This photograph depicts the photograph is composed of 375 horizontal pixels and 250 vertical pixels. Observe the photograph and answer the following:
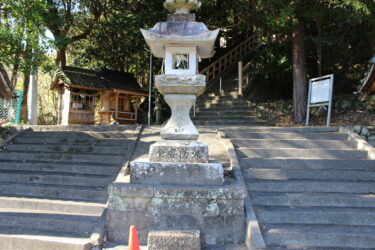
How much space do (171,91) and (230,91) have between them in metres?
10.6

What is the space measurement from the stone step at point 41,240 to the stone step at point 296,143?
13.6ft

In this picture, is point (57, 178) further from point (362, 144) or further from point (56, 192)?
point (362, 144)

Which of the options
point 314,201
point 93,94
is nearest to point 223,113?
point 93,94

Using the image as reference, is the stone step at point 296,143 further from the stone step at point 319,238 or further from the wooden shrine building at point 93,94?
the wooden shrine building at point 93,94

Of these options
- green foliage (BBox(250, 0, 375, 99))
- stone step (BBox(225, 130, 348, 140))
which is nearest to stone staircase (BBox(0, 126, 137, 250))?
stone step (BBox(225, 130, 348, 140))

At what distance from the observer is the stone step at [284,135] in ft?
24.5

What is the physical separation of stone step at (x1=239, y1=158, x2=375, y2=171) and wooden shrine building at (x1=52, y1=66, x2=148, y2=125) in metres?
10.0

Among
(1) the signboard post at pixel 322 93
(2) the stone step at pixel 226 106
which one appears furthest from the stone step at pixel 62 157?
(2) the stone step at pixel 226 106

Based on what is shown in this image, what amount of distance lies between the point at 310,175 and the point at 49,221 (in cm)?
476

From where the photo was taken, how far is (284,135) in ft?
25.0

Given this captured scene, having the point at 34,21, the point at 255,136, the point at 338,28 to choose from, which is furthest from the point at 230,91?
the point at 34,21

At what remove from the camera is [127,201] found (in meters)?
4.50

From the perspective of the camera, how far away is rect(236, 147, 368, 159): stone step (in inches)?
261

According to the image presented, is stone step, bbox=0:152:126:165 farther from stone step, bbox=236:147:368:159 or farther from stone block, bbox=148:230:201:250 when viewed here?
stone block, bbox=148:230:201:250
